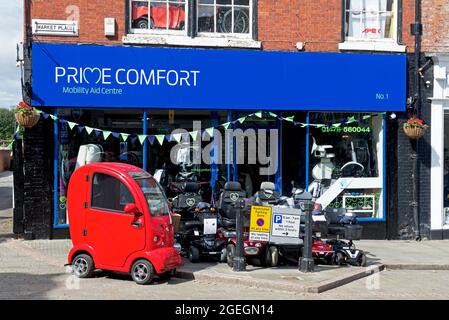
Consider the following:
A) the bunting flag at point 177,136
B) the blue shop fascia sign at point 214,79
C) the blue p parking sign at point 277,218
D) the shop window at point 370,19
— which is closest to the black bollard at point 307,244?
the blue p parking sign at point 277,218

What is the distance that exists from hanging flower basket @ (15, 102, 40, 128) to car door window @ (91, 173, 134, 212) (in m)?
3.36

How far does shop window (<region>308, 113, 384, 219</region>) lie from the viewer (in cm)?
1276

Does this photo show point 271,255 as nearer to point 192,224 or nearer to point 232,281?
point 232,281

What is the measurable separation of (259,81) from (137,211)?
17.1 feet

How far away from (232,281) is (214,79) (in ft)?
16.7

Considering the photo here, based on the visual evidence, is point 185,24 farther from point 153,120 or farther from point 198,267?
point 198,267

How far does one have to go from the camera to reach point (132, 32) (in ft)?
39.1

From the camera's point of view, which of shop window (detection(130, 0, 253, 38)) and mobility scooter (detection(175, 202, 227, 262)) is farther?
shop window (detection(130, 0, 253, 38))

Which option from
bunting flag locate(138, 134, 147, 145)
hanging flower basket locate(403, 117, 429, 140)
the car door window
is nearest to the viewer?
the car door window

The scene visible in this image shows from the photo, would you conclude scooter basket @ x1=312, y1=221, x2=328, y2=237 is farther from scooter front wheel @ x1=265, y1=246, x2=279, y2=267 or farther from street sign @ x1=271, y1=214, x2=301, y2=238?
scooter front wheel @ x1=265, y1=246, x2=279, y2=267

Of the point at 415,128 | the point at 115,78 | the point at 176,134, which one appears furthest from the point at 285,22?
the point at 115,78

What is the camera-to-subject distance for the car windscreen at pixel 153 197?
8.26 m

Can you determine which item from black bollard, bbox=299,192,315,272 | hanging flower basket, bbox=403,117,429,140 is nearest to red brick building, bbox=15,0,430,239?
hanging flower basket, bbox=403,117,429,140
